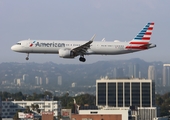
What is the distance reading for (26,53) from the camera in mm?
86312

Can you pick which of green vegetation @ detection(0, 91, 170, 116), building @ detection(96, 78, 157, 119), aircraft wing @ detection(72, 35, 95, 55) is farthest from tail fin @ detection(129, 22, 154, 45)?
green vegetation @ detection(0, 91, 170, 116)

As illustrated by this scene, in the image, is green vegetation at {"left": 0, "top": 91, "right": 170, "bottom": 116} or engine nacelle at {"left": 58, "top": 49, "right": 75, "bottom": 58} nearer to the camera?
engine nacelle at {"left": 58, "top": 49, "right": 75, "bottom": 58}

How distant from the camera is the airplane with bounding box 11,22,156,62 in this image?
276 ft

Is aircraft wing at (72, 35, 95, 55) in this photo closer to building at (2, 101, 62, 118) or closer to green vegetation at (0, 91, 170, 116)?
building at (2, 101, 62, 118)

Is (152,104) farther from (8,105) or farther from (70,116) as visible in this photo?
(70,116)

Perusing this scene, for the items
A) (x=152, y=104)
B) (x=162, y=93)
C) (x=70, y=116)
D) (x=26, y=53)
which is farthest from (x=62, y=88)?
(x=26, y=53)

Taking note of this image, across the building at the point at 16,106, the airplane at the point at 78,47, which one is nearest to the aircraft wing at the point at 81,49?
the airplane at the point at 78,47

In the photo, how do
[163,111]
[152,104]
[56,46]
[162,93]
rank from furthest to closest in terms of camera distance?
[162,93]
[163,111]
[152,104]
[56,46]

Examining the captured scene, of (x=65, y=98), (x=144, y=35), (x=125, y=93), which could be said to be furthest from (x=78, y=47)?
(x=65, y=98)

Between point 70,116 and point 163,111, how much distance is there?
7845 centimetres

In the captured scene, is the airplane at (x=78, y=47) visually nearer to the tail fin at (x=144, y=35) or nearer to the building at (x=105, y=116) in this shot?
the tail fin at (x=144, y=35)

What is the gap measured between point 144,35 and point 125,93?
270 ft

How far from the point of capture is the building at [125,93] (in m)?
170

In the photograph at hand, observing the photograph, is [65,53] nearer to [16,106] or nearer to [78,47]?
[78,47]
